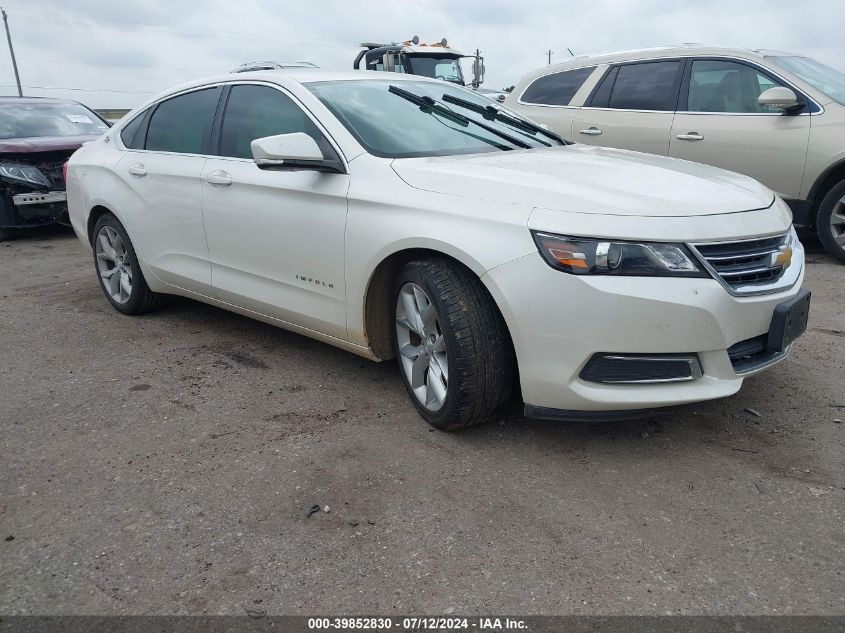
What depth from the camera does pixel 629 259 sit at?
2.72 metres

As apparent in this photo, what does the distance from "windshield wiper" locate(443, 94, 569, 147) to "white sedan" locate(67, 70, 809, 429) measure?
0.06ft

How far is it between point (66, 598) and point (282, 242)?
1.94 metres

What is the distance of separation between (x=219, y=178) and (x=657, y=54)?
4521mm

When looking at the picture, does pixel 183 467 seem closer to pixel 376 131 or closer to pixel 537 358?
pixel 537 358

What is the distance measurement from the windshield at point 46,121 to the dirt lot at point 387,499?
224 inches

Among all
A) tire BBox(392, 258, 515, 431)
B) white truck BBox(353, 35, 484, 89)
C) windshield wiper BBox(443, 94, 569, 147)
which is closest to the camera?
tire BBox(392, 258, 515, 431)

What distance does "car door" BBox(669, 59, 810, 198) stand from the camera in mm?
6195

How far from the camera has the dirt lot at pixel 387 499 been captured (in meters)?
2.29

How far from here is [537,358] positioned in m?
2.87

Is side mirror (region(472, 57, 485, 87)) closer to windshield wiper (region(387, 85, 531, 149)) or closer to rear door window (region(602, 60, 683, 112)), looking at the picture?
rear door window (region(602, 60, 683, 112))

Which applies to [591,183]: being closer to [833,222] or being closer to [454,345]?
[454,345]

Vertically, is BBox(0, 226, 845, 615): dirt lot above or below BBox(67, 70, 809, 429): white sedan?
below

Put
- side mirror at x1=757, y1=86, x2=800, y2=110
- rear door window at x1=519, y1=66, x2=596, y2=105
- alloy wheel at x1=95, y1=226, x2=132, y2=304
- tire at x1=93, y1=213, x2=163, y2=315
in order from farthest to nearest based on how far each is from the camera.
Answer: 1. rear door window at x1=519, y1=66, x2=596, y2=105
2. side mirror at x1=757, y1=86, x2=800, y2=110
3. alloy wheel at x1=95, y1=226, x2=132, y2=304
4. tire at x1=93, y1=213, x2=163, y2=315

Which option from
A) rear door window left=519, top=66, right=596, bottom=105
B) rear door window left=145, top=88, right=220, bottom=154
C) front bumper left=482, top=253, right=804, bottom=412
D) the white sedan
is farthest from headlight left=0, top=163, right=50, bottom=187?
front bumper left=482, top=253, right=804, bottom=412
